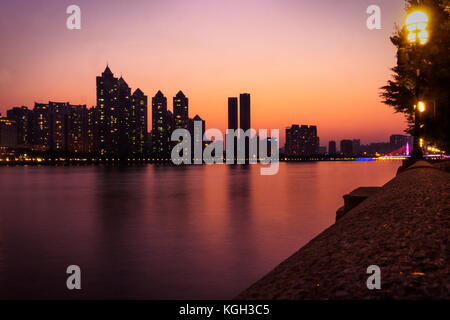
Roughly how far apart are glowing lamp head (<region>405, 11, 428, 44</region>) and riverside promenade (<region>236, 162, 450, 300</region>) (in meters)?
10.9

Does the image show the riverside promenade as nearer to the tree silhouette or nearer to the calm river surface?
the calm river surface

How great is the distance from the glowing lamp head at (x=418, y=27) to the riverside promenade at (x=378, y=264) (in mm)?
10914

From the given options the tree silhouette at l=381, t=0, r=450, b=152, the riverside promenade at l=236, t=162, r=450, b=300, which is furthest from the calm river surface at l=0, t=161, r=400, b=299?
the tree silhouette at l=381, t=0, r=450, b=152

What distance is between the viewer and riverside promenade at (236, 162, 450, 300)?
254 cm

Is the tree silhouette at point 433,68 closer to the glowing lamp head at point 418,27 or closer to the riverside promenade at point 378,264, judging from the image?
the glowing lamp head at point 418,27

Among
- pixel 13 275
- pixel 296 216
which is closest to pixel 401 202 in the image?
pixel 13 275

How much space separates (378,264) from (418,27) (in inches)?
516

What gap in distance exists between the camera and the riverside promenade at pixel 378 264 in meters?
2.54

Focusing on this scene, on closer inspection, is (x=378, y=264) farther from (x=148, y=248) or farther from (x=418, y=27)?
(x=148, y=248)

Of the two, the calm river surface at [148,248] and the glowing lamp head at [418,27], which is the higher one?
the glowing lamp head at [418,27]

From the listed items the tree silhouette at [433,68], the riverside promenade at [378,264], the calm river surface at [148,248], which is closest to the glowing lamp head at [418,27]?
the tree silhouette at [433,68]

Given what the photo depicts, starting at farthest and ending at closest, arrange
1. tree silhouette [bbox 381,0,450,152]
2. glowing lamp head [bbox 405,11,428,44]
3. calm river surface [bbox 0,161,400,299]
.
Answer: tree silhouette [bbox 381,0,450,152]
glowing lamp head [bbox 405,11,428,44]
calm river surface [bbox 0,161,400,299]
